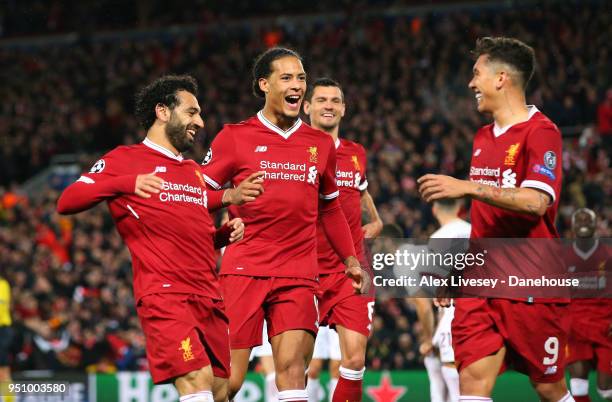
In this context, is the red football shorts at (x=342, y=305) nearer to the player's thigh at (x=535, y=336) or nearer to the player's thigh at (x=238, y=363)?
the player's thigh at (x=238, y=363)

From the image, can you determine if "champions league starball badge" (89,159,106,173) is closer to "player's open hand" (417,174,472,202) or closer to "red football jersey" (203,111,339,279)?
"red football jersey" (203,111,339,279)

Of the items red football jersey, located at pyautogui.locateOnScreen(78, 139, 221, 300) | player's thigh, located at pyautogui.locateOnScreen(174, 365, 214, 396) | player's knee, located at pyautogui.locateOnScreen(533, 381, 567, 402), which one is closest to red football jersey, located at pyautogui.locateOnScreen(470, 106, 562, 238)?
player's knee, located at pyautogui.locateOnScreen(533, 381, 567, 402)

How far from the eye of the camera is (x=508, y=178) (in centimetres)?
548

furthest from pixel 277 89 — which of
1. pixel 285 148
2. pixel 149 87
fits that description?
pixel 149 87

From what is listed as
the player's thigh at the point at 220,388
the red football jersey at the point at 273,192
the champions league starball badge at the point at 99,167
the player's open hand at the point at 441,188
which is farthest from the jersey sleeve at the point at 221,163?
the player's open hand at the point at 441,188

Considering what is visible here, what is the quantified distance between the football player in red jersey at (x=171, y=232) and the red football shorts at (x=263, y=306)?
0.50m

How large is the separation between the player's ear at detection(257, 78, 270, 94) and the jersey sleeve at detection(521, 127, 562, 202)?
6.68ft

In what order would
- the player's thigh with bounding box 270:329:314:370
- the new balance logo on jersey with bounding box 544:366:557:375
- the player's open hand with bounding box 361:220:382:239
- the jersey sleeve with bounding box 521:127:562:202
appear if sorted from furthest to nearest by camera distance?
the player's open hand with bounding box 361:220:382:239 → the player's thigh with bounding box 270:329:314:370 → the new balance logo on jersey with bounding box 544:366:557:375 → the jersey sleeve with bounding box 521:127:562:202

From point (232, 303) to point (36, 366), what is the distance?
895cm

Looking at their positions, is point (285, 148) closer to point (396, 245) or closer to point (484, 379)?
point (396, 245)

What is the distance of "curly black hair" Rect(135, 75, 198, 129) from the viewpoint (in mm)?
6062

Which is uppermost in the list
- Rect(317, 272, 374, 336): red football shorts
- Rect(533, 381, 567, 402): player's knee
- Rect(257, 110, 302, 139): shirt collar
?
Rect(257, 110, 302, 139): shirt collar

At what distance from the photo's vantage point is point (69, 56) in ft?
82.7

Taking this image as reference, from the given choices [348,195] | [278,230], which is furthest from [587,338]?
[278,230]
